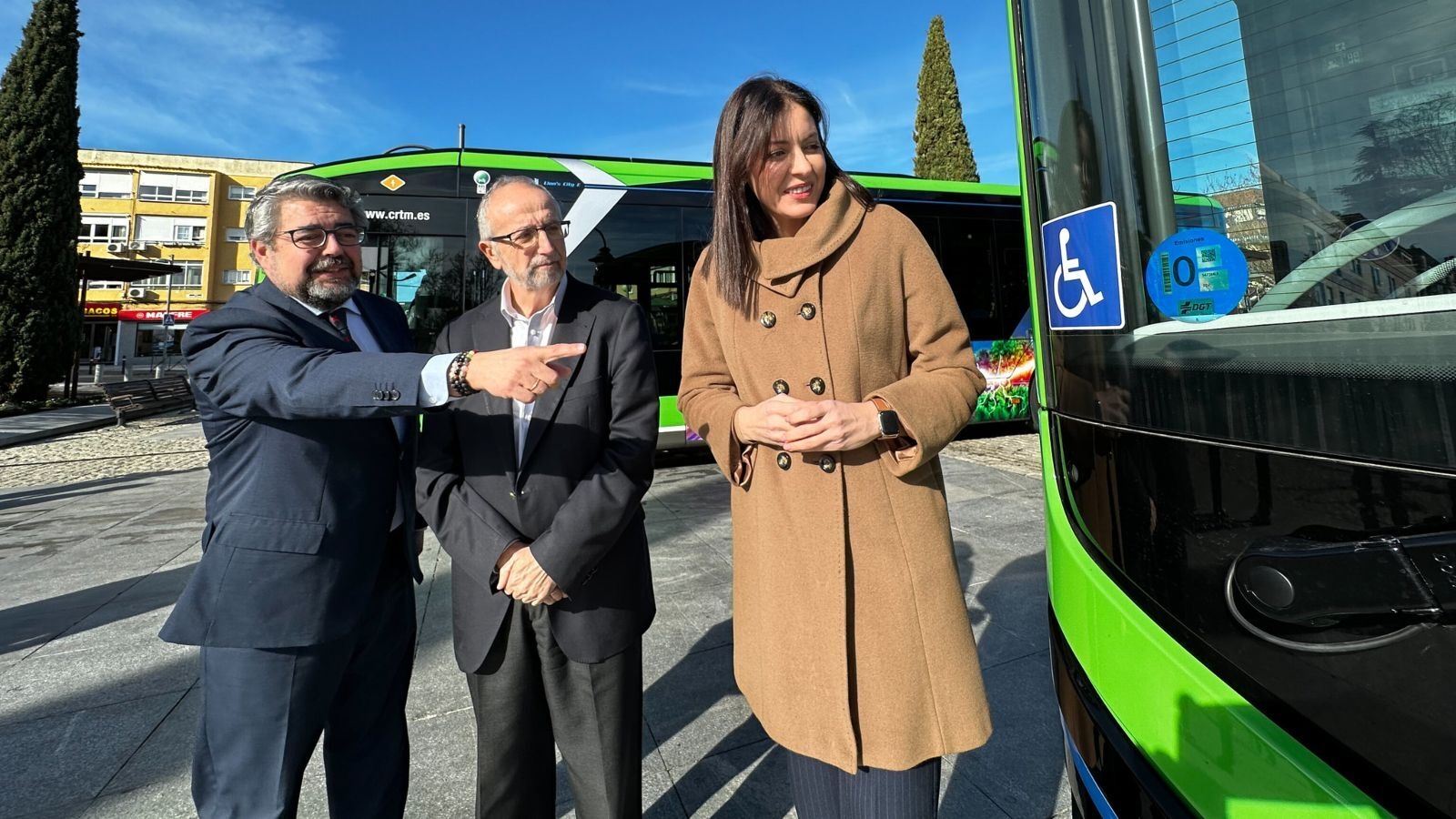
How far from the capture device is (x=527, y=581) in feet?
5.32

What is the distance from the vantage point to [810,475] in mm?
1236

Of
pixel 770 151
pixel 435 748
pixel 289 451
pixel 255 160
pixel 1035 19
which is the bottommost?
pixel 435 748

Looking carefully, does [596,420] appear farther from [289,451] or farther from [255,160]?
[255,160]

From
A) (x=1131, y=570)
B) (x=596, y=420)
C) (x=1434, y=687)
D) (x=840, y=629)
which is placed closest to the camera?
(x=1434, y=687)

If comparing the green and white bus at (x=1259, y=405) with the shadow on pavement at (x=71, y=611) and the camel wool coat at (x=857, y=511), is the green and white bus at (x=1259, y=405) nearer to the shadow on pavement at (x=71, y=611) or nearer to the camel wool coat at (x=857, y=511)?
the camel wool coat at (x=857, y=511)

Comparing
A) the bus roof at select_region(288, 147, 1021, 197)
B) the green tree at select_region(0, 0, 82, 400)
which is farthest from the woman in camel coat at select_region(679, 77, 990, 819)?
the green tree at select_region(0, 0, 82, 400)

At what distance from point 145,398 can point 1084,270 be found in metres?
19.5

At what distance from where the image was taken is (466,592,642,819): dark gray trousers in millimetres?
1714

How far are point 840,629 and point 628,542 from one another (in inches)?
32.8

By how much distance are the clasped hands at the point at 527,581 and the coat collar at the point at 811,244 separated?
92cm

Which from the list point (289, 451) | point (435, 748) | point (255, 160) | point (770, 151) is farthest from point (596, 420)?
point (255, 160)

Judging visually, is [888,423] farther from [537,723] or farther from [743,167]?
[537,723]

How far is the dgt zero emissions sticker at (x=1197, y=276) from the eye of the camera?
854mm

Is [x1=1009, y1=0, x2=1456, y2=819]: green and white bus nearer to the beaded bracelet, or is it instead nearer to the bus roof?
the beaded bracelet
